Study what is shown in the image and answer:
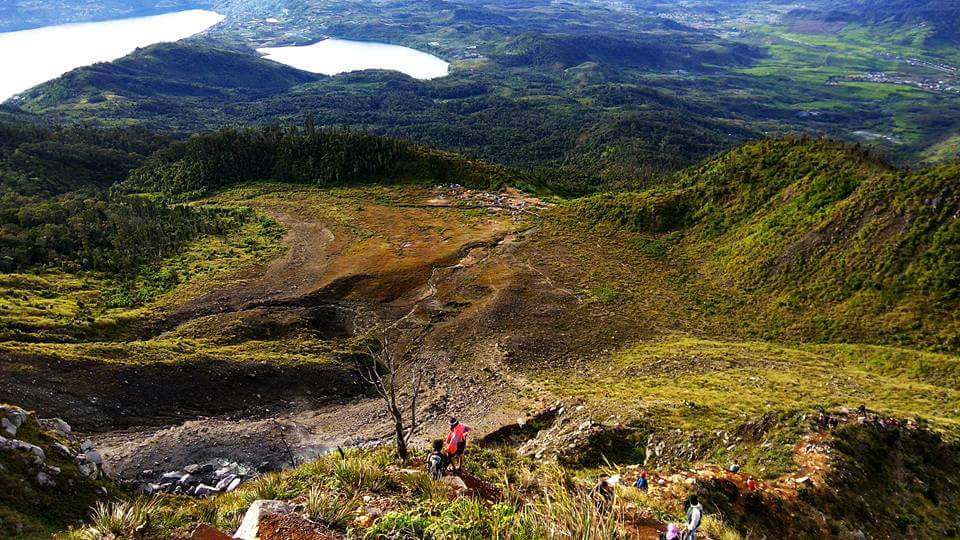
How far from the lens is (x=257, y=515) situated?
6570 mm

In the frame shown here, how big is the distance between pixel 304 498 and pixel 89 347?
76.4 feet

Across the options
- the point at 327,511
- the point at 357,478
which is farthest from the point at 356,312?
the point at 327,511

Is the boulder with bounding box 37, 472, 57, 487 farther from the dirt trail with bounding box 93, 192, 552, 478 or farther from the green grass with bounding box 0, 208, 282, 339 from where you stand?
the green grass with bounding box 0, 208, 282, 339

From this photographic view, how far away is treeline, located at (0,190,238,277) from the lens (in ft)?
129

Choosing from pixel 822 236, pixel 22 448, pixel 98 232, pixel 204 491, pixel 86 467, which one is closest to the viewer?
pixel 22 448

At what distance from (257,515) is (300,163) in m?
72.8

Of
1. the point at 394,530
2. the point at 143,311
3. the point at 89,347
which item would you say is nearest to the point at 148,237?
the point at 143,311

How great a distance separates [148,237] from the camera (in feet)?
150

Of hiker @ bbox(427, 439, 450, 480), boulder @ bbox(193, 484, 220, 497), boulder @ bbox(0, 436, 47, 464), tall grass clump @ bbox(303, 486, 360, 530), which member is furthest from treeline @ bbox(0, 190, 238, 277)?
tall grass clump @ bbox(303, 486, 360, 530)

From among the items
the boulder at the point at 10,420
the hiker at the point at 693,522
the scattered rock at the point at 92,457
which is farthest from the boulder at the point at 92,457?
the hiker at the point at 693,522

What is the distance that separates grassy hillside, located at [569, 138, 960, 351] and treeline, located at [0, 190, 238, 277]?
4088cm

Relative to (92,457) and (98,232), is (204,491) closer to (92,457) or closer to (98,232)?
(92,457)

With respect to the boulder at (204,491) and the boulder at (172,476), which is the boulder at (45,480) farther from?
the boulder at (172,476)

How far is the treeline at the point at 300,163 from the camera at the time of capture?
2630 inches
